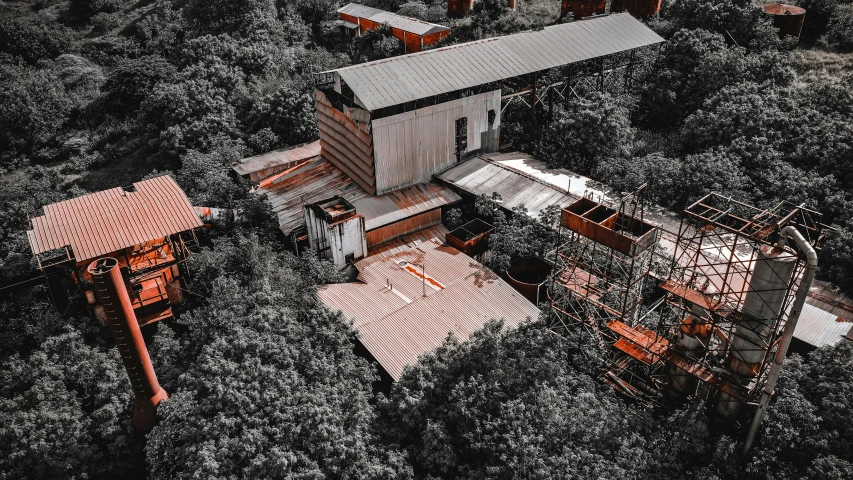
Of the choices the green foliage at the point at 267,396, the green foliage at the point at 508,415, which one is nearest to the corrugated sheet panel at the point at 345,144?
the green foliage at the point at 267,396

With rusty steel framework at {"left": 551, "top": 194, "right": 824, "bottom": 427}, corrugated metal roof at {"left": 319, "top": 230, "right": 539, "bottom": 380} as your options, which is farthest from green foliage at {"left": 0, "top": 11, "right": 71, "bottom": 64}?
rusty steel framework at {"left": 551, "top": 194, "right": 824, "bottom": 427}

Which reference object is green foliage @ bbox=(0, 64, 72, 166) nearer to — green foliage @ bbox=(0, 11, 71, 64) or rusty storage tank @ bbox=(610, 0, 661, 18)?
green foliage @ bbox=(0, 11, 71, 64)

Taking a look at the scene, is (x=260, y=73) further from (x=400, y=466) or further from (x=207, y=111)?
(x=400, y=466)

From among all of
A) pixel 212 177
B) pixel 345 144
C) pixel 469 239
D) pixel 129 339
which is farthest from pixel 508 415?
pixel 212 177

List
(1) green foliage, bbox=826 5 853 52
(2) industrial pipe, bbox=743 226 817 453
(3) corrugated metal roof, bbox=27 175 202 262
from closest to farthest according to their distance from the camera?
(2) industrial pipe, bbox=743 226 817 453 → (3) corrugated metal roof, bbox=27 175 202 262 → (1) green foliage, bbox=826 5 853 52

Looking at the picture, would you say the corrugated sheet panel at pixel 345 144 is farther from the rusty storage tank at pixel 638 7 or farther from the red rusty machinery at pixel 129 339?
the rusty storage tank at pixel 638 7
